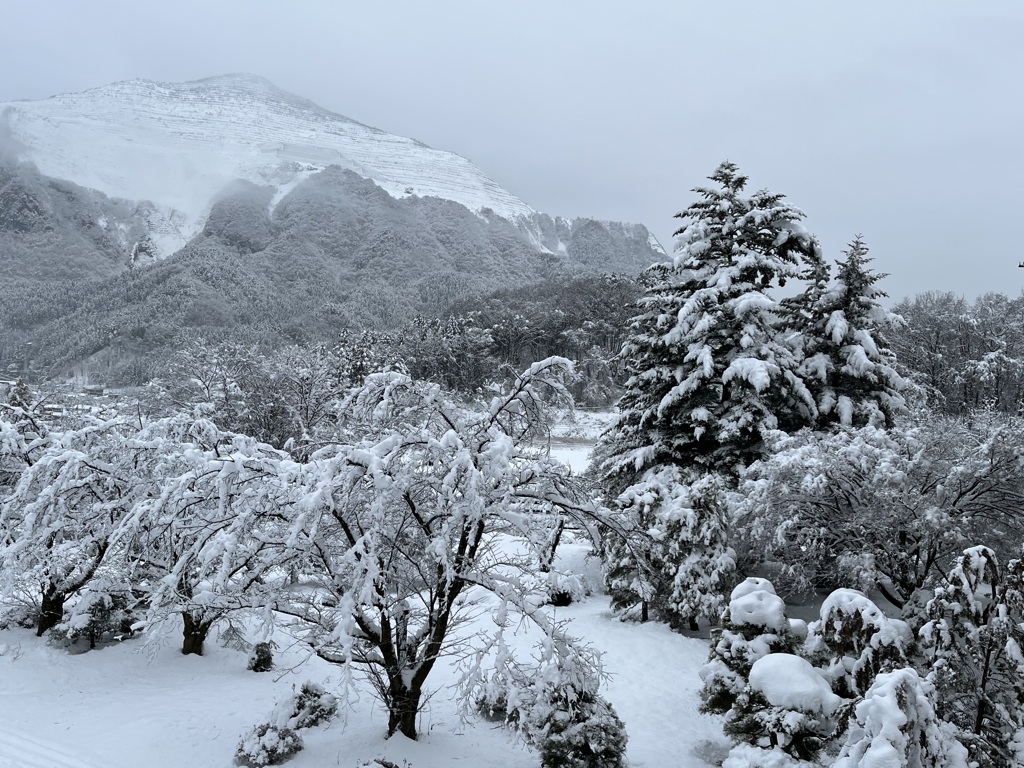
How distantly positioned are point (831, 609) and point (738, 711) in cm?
148

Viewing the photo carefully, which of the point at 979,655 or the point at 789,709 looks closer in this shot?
the point at 979,655

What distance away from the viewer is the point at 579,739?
20.2 ft

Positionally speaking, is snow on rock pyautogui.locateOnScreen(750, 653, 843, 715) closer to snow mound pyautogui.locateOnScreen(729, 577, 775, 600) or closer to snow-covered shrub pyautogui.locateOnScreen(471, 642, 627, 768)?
snow mound pyautogui.locateOnScreen(729, 577, 775, 600)

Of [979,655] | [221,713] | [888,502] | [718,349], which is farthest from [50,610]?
[718,349]

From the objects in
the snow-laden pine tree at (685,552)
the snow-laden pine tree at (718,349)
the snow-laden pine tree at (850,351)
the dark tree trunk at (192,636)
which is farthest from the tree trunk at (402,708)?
the snow-laden pine tree at (850,351)

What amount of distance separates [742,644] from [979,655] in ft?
7.49

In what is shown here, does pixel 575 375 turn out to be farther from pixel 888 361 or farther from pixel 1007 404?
pixel 1007 404

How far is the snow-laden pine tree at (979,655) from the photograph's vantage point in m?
4.99

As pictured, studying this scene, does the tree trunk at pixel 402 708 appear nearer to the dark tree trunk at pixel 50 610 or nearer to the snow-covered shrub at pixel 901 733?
the snow-covered shrub at pixel 901 733

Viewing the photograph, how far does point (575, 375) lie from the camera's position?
649cm

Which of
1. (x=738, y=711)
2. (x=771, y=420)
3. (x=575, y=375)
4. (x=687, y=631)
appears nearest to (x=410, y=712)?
(x=738, y=711)

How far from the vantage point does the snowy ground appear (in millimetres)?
6859

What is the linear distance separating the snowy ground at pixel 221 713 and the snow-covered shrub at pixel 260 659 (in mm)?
113

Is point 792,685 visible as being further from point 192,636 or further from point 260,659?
point 192,636
